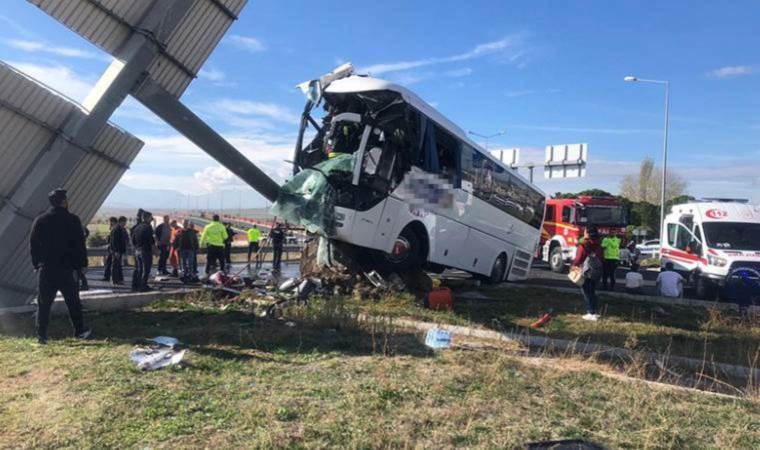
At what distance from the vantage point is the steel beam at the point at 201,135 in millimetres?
9523

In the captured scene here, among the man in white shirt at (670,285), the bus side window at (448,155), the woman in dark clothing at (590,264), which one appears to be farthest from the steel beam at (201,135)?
the man in white shirt at (670,285)

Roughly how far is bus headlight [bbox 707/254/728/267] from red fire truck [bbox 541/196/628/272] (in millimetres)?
7027

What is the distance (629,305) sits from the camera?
12.5 meters

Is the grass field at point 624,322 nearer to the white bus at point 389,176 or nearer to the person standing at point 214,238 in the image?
the white bus at point 389,176

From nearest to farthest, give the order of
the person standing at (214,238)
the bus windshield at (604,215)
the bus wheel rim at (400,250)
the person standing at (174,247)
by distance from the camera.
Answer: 1. the bus wheel rim at (400,250)
2. the person standing at (174,247)
3. the person standing at (214,238)
4. the bus windshield at (604,215)

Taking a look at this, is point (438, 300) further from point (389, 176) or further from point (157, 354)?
point (157, 354)

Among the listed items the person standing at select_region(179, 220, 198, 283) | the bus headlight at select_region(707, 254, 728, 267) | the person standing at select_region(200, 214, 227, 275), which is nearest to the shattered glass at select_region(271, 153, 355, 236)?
the person standing at select_region(179, 220, 198, 283)

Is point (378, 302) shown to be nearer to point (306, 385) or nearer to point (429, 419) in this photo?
point (306, 385)

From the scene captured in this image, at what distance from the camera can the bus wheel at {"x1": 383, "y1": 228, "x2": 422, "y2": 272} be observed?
11234 mm

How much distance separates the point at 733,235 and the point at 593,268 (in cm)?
746

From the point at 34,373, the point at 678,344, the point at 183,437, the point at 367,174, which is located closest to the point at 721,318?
the point at 678,344

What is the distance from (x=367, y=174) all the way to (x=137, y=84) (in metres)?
4.08

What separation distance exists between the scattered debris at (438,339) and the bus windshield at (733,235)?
11.2m

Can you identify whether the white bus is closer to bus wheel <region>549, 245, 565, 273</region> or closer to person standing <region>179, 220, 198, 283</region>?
person standing <region>179, 220, 198, 283</region>
